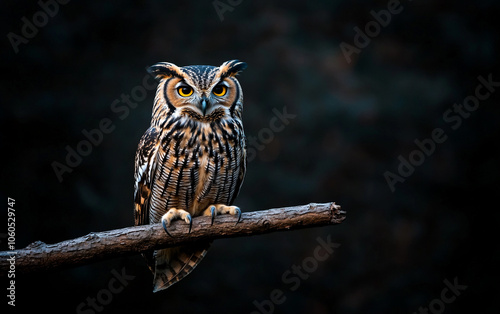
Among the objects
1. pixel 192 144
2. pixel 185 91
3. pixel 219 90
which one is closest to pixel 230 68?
pixel 219 90

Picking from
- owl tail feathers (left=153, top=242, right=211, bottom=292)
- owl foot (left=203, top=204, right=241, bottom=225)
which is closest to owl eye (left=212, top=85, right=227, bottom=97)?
owl foot (left=203, top=204, right=241, bottom=225)

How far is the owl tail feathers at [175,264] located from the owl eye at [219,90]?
80 centimetres

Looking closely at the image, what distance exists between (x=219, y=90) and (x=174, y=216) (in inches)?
23.3

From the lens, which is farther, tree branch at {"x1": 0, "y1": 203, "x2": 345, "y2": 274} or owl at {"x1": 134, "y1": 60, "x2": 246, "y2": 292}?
owl at {"x1": 134, "y1": 60, "x2": 246, "y2": 292}

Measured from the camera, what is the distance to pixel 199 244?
2516 millimetres

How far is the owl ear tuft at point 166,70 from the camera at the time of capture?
2.17m

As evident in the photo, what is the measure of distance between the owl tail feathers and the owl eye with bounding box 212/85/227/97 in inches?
31.4

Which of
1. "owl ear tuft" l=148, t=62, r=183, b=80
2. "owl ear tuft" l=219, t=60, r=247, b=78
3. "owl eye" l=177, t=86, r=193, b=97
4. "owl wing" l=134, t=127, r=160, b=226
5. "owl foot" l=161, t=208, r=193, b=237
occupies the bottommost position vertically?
"owl foot" l=161, t=208, r=193, b=237

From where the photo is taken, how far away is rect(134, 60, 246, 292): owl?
2164mm

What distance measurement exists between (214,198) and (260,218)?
13.2 inches

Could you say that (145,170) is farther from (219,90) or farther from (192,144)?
(219,90)

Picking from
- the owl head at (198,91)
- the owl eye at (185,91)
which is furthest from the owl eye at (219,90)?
the owl eye at (185,91)

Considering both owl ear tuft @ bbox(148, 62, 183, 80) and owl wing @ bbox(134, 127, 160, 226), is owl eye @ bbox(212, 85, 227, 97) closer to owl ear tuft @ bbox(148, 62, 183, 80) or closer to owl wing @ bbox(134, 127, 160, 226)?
owl ear tuft @ bbox(148, 62, 183, 80)

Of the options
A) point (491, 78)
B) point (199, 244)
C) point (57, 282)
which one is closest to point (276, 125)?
point (199, 244)
